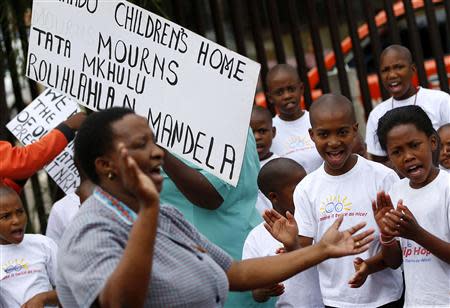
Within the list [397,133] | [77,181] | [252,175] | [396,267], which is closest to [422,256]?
[396,267]

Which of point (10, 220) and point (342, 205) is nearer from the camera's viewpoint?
point (342, 205)

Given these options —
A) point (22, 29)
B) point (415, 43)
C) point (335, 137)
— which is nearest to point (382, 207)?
point (335, 137)

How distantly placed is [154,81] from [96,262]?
86.0 inches

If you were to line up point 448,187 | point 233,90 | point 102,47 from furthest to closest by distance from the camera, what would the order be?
1. point 102,47
2. point 233,90
3. point 448,187

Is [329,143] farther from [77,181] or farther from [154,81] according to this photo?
[77,181]

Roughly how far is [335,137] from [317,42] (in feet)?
9.28

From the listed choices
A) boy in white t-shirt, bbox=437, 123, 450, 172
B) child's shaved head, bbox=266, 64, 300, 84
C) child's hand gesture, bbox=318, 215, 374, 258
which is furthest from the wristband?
child's shaved head, bbox=266, 64, 300, 84

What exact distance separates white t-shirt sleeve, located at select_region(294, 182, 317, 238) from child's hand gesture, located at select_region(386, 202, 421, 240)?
0.63 meters

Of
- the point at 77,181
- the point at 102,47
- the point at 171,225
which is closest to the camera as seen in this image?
the point at 171,225

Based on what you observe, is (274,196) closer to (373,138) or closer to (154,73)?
(154,73)

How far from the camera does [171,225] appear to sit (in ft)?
11.7

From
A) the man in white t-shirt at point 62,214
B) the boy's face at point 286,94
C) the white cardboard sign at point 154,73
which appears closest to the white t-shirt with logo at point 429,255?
the white cardboard sign at point 154,73

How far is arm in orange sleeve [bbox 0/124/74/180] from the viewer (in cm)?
609

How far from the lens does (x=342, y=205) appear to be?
4.97m
